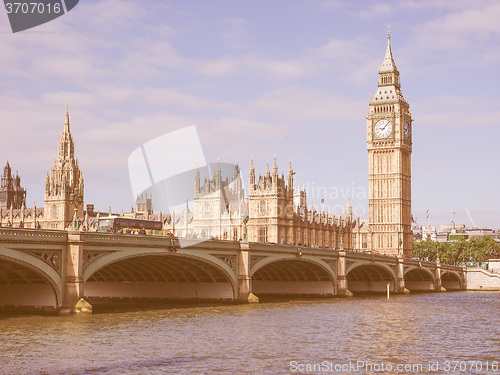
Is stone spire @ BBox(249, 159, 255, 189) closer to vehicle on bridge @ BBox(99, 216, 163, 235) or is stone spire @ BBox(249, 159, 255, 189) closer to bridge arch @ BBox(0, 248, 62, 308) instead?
vehicle on bridge @ BBox(99, 216, 163, 235)

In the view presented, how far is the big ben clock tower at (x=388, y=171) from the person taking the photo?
17112cm

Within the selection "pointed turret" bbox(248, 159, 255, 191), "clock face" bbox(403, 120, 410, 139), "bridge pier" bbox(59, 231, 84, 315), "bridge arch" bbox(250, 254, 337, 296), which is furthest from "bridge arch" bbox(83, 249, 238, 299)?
"clock face" bbox(403, 120, 410, 139)

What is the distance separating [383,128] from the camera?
17362cm

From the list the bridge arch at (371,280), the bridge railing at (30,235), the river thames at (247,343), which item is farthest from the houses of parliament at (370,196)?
the bridge railing at (30,235)

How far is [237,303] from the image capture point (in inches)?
2931

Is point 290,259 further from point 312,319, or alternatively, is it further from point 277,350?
point 277,350

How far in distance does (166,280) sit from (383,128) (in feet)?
341

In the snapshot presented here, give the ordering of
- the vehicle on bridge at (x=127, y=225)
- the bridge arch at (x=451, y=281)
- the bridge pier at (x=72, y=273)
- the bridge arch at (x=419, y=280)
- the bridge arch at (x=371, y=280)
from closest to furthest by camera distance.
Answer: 1. the bridge pier at (x=72, y=273)
2. the vehicle on bridge at (x=127, y=225)
3. the bridge arch at (x=371, y=280)
4. the bridge arch at (x=419, y=280)
5. the bridge arch at (x=451, y=281)

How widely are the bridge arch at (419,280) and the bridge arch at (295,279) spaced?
3769cm

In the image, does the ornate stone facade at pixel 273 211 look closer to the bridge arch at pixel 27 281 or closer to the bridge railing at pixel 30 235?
the bridge arch at pixel 27 281

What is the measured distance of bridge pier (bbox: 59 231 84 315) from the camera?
179ft

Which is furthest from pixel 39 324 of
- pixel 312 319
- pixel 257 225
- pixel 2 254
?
pixel 257 225

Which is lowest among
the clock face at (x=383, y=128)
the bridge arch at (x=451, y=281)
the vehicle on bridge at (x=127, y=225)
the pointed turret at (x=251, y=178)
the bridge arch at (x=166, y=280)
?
the bridge arch at (x=451, y=281)

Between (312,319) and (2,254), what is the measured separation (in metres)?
24.7
